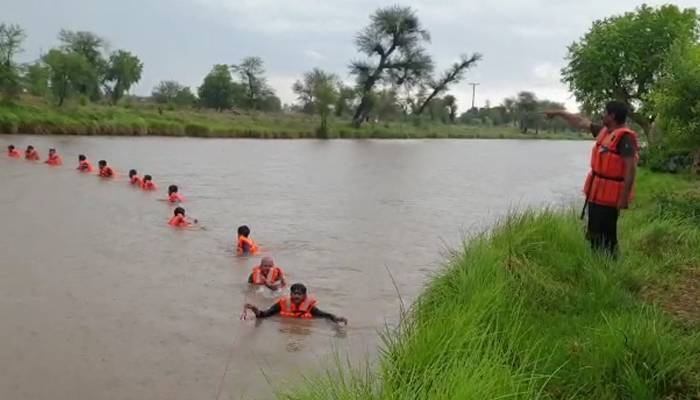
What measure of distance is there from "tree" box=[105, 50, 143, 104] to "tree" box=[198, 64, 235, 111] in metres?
11.1

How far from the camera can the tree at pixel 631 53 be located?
2420 centimetres

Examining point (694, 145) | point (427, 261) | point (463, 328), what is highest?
point (694, 145)

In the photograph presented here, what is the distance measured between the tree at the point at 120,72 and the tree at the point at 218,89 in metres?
11.1

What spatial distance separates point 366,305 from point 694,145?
33.2ft

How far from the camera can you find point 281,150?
128ft

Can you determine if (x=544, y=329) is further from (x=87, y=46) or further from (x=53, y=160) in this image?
(x=87, y=46)

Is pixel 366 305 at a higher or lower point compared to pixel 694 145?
lower

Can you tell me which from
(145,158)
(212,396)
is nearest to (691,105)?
(212,396)

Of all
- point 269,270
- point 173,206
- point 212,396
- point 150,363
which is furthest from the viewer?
point 173,206

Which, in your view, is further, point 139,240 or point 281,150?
point 281,150

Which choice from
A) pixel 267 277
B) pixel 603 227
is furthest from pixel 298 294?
pixel 603 227

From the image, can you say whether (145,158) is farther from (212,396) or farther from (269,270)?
(212,396)

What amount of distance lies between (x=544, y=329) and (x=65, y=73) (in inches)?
1748

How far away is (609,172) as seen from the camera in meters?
6.95
